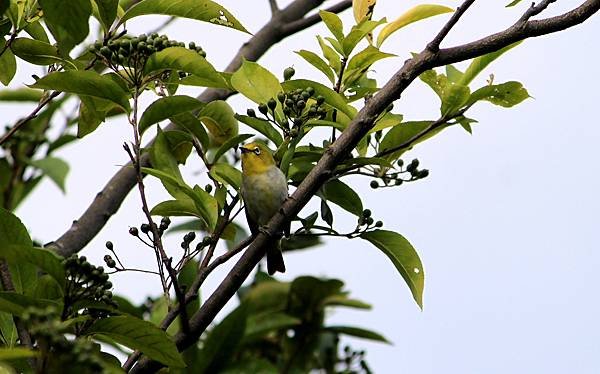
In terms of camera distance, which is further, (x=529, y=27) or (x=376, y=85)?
(x=376, y=85)

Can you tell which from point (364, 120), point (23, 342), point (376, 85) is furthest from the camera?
point (376, 85)

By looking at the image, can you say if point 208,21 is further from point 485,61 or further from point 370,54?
point 485,61

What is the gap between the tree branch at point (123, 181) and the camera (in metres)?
3.97

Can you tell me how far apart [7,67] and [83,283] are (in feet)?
3.30

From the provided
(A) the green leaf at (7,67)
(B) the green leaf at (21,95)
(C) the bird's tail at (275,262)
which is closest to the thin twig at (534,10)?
(A) the green leaf at (7,67)

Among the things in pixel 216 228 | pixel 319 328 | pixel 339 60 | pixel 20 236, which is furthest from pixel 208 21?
pixel 319 328

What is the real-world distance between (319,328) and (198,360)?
27.0 inches

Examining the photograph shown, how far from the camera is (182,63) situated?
299cm

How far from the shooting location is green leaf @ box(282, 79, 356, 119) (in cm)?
305

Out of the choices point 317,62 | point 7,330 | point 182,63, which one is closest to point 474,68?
point 317,62

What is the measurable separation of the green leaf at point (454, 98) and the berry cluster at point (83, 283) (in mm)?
1280

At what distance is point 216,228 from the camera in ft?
10.5

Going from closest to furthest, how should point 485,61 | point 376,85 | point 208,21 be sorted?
point 208,21 → point 485,61 → point 376,85

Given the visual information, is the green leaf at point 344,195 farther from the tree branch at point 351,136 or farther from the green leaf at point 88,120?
the green leaf at point 88,120
